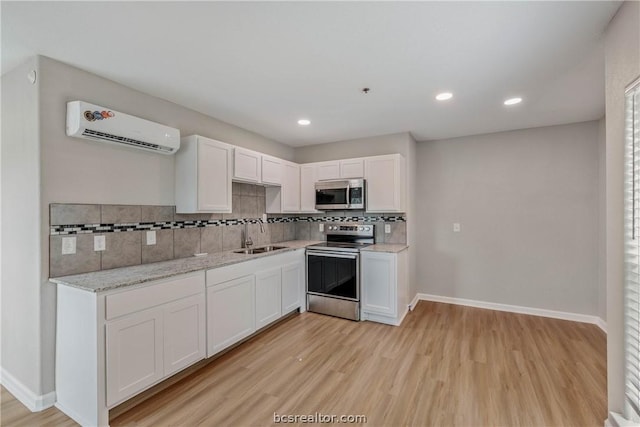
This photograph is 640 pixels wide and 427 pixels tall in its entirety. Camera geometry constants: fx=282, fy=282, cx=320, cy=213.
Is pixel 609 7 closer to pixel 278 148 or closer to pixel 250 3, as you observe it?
pixel 250 3

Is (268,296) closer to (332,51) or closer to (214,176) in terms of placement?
(214,176)

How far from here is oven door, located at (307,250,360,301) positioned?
354 cm

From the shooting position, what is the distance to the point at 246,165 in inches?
134

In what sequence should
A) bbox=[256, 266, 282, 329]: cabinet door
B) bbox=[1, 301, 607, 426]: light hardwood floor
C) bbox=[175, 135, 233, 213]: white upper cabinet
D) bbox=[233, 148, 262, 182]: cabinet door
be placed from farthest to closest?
1. bbox=[233, 148, 262, 182]: cabinet door
2. bbox=[256, 266, 282, 329]: cabinet door
3. bbox=[175, 135, 233, 213]: white upper cabinet
4. bbox=[1, 301, 607, 426]: light hardwood floor

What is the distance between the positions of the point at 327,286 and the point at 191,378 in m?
1.85

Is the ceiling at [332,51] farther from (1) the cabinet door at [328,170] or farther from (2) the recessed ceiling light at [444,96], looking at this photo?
(1) the cabinet door at [328,170]

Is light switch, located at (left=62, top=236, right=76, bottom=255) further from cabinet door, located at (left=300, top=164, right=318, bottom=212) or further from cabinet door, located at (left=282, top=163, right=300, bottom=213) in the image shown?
cabinet door, located at (left=300, top=164, right=318, bottom=212)

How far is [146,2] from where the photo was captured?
1507 millimetres

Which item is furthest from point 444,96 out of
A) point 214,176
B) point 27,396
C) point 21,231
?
point 27,396

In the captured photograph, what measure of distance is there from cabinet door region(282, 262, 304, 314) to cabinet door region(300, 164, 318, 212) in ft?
3.06

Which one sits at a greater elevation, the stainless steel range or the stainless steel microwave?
the stainless steel microwave

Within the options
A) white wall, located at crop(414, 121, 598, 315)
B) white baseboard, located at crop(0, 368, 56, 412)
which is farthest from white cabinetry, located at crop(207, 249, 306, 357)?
white wall, located at crop(414, 121, 598, 315)

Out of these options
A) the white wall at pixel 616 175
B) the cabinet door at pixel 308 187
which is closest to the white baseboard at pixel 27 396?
the cabinet door at pixel 308 187

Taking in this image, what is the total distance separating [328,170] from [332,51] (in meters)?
2.24
